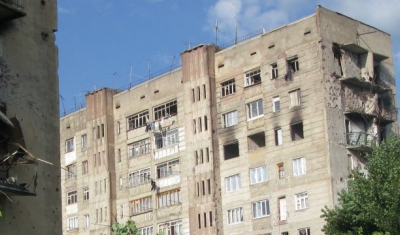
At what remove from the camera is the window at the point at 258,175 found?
2168 inches

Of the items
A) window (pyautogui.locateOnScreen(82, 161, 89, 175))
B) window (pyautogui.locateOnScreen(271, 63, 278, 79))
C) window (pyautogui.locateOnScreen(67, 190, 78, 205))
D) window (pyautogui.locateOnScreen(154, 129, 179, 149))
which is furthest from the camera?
window (pyautogui.locateOnScreen(67, 190, 78, 205))

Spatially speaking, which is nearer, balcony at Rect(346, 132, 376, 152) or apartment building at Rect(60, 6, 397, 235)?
apartment building at Rect(60, 6, 397, 235)

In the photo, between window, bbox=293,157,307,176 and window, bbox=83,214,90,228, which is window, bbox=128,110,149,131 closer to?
window, bbox=83,214,90,228

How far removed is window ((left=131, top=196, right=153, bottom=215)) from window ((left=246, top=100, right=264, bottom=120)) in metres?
10.6

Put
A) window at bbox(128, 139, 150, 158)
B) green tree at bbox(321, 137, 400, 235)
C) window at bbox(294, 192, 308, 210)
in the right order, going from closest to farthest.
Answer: green tree at bbox(321, 137, 400, 235)
window at bbox(294, 192, 308, 210)
window at bbox(128, 139, 150, 158)

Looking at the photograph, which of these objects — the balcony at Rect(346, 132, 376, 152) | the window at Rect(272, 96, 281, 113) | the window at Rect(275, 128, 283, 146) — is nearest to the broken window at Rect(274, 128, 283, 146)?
the window at Rect(275, 128, 283, 146)

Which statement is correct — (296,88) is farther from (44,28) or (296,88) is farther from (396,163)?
(44,28)

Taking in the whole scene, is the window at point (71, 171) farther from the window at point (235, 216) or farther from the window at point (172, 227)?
the window at point (235, 216)

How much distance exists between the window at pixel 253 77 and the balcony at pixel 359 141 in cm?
696

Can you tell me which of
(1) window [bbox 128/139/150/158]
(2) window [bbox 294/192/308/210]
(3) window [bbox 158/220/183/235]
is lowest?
(3) window [bbox 158/220/183/235]

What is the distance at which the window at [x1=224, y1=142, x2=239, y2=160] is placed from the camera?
57531 millimetres

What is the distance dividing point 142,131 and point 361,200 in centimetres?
2401

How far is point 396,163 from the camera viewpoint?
143 feet

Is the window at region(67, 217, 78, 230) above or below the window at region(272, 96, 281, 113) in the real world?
below
